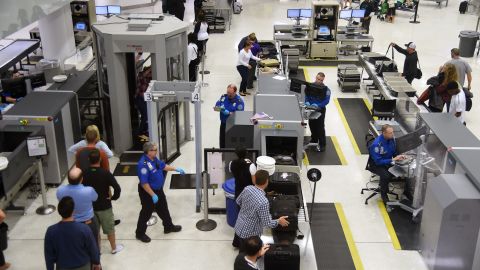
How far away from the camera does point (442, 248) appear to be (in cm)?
672

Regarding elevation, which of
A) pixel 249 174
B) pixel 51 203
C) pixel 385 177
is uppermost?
pixel 249 174

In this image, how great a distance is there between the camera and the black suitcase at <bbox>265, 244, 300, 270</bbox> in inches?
252

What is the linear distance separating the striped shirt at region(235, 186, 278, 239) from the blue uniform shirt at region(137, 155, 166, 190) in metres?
1.32

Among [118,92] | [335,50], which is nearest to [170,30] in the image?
[118,92]

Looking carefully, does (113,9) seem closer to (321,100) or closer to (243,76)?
(243,76)

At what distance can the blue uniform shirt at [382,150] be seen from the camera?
330 inches

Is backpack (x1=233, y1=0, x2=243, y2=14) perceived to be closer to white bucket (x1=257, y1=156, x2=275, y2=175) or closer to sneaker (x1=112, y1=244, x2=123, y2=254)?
white bucket (x1=257, y1=156, x2=275, y2=175)

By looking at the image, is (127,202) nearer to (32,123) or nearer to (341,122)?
(32,123)

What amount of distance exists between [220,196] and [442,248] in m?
3.57

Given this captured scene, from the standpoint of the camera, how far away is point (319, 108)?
1000 cm

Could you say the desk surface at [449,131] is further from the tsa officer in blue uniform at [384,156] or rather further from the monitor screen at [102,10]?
the monitor screen at [102,10]

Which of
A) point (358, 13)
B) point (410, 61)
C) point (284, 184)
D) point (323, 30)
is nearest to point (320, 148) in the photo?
point (284, 184)

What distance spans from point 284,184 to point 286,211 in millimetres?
627

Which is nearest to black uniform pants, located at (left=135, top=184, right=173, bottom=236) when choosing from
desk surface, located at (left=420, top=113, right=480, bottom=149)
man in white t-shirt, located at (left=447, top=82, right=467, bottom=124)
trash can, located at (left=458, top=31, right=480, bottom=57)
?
desk surface, located at (left=420, top=113, right=480, bottom=149)
